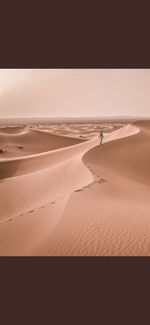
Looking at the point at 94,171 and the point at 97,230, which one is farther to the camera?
the point at 94,171

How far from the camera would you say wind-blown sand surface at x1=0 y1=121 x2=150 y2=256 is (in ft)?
19.7

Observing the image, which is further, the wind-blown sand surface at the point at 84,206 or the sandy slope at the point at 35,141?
the sandy slope at the point at 35,141

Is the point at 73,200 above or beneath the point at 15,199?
above

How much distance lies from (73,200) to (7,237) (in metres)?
1.86

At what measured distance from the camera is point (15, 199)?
1141cm

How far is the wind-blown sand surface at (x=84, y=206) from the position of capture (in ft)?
19.7

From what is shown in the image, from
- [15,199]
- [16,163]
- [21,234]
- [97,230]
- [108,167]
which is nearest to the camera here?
[97,230]

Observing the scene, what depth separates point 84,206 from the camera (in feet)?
25.0

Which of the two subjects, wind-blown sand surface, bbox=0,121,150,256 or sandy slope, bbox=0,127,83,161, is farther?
sandy slope, bbox=0,127,83,161

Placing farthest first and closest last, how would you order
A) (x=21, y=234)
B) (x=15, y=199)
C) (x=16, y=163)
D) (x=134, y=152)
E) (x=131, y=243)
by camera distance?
(x=16, y=163), (x=134, y=152), (x=15, y=199), (x=21, y=234), (x=131, y=243)

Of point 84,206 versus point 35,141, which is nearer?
point 84,206

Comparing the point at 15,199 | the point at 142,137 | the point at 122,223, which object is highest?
the point at 142,137

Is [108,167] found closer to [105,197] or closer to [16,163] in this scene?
[105,197]

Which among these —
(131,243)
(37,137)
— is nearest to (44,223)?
(131,243)
